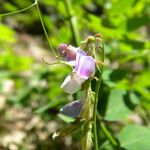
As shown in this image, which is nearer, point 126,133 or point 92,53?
point 92,53

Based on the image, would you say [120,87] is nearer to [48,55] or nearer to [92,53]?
[92,53]

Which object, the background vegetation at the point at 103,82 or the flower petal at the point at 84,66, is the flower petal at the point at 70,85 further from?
the background vegetation at the point at 103,82

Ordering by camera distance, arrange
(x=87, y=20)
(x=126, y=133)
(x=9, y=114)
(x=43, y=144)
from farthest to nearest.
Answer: (x=9, y=114), (x=43, y=144), (x=87, y=20), (x=126, y=133)

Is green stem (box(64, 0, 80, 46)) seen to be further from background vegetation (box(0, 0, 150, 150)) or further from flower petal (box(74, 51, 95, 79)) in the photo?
flower petal (box(74, 51, 95, 79))

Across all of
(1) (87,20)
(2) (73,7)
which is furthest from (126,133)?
(2) (73,7)

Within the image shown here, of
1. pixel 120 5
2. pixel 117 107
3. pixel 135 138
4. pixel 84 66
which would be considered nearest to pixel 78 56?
pixel 84 66

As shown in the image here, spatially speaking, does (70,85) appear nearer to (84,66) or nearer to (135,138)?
(84,66)

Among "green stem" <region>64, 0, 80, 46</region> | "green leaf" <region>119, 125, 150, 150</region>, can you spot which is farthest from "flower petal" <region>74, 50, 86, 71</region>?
"green stem" <region>64, 0, 80, 46</region>

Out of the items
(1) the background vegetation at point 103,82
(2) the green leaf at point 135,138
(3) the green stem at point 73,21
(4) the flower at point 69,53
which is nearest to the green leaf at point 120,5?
(1) the background vegetation at point 103,82
